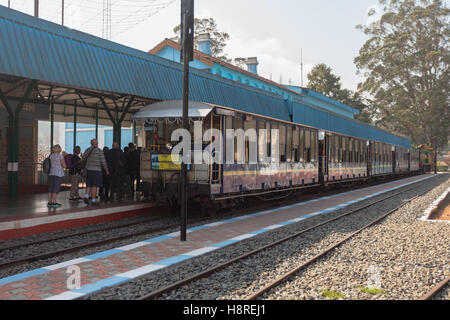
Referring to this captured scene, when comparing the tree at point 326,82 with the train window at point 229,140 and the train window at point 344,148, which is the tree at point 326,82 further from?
the train window at point 229,140

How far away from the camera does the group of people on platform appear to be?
35.6 ft

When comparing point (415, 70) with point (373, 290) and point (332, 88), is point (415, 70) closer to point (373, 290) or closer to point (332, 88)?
point (332, 88)

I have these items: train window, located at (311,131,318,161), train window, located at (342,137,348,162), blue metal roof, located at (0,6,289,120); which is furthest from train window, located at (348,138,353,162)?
blue metal roof, located at (0,6,289,120)

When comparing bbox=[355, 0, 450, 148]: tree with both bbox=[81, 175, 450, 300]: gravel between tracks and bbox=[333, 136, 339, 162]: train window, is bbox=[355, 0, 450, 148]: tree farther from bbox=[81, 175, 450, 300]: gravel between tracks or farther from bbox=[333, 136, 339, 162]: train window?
bbox=[81, 175, 450, 300]: gravel between tracks

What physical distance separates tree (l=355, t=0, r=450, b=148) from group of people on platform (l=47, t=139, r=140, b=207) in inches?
1937

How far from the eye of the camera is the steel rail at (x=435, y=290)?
197 inches

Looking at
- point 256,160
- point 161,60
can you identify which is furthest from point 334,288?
point 161,60

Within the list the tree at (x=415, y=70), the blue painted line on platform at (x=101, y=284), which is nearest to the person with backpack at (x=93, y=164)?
the blue painted line on platform at (x=101, y=284)

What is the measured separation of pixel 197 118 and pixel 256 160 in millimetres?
2646

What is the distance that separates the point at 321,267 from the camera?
21.3 ft

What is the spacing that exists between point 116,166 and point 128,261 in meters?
5.95

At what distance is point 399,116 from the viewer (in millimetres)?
54719

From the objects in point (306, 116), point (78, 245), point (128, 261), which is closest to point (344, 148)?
point (306, 116)

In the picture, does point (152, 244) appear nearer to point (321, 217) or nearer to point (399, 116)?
point (321, 217)
